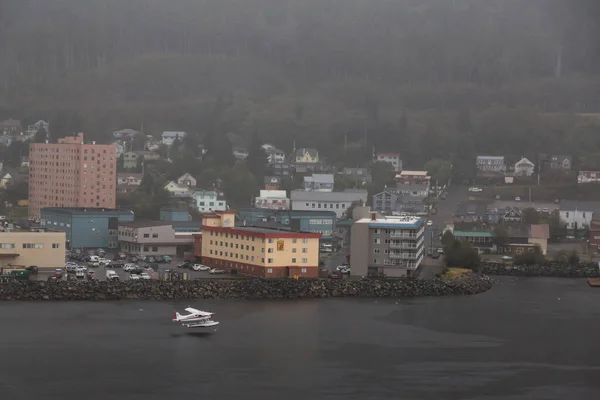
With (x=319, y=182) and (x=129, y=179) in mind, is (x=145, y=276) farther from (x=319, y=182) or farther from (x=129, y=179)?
(x=319, y=182)

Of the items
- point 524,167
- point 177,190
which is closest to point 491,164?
point 524,167

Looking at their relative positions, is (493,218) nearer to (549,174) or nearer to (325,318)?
(549,174)

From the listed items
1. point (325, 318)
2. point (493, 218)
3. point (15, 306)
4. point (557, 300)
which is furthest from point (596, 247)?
point (15, 306)

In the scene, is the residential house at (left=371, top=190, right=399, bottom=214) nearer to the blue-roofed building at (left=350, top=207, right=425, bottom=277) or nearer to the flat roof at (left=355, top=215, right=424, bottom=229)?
the flat roof at (left=355, top=215, right=424, bottom=229)

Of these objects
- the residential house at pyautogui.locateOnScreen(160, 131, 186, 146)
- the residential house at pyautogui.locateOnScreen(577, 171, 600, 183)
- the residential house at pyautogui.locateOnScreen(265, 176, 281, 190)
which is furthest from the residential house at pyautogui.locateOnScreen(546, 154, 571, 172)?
the residential house at pyautogui.locateOnScreen(160, 131, 186, 146)

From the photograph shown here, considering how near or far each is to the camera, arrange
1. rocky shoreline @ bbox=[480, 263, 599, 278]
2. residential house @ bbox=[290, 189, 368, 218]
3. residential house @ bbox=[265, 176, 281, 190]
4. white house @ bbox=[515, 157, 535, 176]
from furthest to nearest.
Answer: white house @ bbox=[515, 157, 535, 176], residential house @ bbox=[265, 176, 281, 190], residential house @ bbox=[290, 189, 368, 218], rocky shoreline @ bbox=[480, 263, 599, 278]

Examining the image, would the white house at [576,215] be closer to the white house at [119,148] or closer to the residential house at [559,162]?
the residential house at [559,162]
